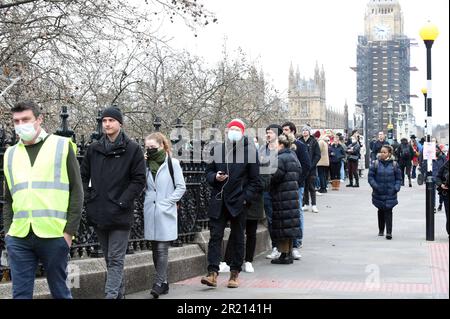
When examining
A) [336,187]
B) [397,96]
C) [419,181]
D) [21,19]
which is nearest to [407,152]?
[419,181]

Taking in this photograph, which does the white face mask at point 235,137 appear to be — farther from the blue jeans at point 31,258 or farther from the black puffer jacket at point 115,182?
the blue jeans at point 31,258

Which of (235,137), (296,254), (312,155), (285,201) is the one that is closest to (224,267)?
(285,201)

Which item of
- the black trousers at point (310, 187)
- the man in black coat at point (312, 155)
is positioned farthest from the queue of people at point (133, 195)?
the man in black coat at point (312, 155)

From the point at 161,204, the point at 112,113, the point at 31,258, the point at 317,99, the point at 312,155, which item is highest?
the point at 317,99

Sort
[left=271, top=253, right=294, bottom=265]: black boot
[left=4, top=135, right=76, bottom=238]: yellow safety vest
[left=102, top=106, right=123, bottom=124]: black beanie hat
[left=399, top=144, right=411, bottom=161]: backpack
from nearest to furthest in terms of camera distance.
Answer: [left=4, top=135, right=76, bottom=238]: yellow safety vest → [left=102, top=106, right=123, bottom=124]: black beanie hat → [left=271, top=253, right=294, bottom=265]: black boot → [left=399, top=144, right=411, bottom=161]: backpack

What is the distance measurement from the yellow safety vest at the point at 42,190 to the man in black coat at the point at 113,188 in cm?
100

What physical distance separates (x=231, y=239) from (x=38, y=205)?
136 inches

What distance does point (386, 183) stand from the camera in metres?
12.9

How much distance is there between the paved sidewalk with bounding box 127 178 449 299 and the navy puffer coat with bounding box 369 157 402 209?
65 cm

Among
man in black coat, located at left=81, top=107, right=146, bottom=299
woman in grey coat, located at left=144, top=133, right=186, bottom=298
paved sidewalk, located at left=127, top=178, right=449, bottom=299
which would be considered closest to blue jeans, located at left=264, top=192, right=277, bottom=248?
paved sidewalk, located at left=127, top=178, right=449, bottom=299

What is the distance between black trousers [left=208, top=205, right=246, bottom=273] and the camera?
327 inches

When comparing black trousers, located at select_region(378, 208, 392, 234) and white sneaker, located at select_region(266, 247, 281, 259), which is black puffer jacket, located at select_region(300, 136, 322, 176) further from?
white sneaker, located at select_region(266, 247, 281, 259)

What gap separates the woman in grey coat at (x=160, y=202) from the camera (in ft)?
25.5

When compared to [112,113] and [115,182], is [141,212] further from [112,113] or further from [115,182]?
[112,113]
